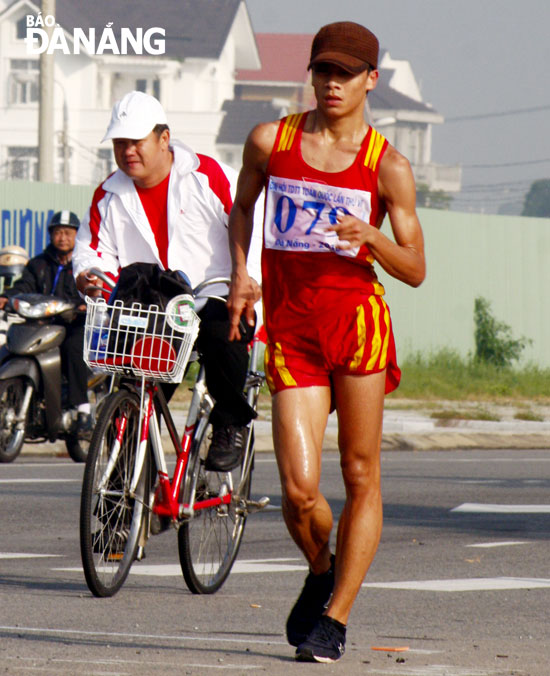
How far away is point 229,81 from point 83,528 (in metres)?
80.1

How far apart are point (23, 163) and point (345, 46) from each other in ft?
229

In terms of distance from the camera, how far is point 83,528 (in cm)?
573

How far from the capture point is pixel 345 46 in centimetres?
484

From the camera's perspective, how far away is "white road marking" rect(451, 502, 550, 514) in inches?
379

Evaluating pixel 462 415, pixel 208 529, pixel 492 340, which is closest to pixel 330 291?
pixel 208 529

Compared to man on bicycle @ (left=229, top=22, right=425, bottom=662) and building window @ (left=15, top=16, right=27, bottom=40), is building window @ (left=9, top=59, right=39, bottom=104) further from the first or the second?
man on bicycle @ (left=229, top=22, right=425, bottom=662)

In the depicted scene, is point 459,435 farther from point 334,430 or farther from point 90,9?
point 90,9

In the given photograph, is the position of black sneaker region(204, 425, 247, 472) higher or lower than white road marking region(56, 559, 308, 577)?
higher

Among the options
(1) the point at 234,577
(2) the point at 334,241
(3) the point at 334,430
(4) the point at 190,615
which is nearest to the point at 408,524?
(1) the point at 234,577

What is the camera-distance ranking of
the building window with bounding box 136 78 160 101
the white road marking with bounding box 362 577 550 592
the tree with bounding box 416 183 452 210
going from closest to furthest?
1. the white road marking with bounding box 362 577 550 592
2. the building window with bounding box 136 78 160 101
3. the tree with bounding box 416 183 452 210

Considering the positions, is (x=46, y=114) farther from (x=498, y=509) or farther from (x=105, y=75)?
(x=105, y=75)

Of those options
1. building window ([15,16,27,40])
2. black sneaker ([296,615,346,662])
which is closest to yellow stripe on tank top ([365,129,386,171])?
black sneaker ([296,615,346,662])

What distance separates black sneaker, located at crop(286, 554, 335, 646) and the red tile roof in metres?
95.8

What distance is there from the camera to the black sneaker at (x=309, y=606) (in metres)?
4.84
